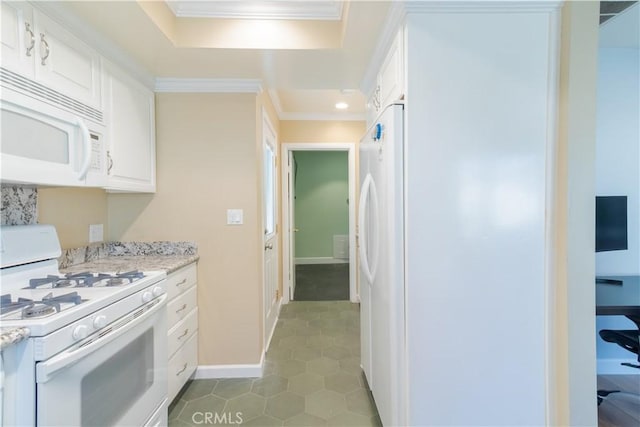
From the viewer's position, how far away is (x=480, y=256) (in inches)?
48.7

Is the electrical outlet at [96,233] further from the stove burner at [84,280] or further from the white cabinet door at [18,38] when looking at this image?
the white cabinet door at [18,38]

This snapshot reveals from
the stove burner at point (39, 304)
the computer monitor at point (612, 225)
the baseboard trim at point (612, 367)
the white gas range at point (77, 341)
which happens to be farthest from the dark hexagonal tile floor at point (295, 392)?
the computer monitor at point (612, 225)

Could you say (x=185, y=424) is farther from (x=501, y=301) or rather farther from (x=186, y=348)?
(x=501, y=301)

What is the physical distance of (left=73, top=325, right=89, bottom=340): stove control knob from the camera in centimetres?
96

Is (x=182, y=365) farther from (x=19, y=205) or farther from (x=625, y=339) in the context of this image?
(x=625, y=339)

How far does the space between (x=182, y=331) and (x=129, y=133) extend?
1.35 m

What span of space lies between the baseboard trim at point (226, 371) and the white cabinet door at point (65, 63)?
6.29 feet

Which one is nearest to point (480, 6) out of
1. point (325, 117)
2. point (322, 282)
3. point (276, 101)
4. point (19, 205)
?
point (276, 101)

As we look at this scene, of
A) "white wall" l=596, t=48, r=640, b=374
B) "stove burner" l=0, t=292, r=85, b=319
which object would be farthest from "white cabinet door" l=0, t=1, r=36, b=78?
"white wall" l=596, t=48, r=640, b=374

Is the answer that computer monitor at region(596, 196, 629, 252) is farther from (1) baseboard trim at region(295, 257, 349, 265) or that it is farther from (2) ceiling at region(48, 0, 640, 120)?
(1) baseboard trim at region(295, 257, 349, 265)

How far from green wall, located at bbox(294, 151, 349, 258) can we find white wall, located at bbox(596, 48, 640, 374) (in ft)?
14.7

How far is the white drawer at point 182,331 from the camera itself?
1726 millimetres

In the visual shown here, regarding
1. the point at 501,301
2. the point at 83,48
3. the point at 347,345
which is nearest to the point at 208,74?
the point at 83,48

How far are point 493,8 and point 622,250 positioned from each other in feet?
6.72
